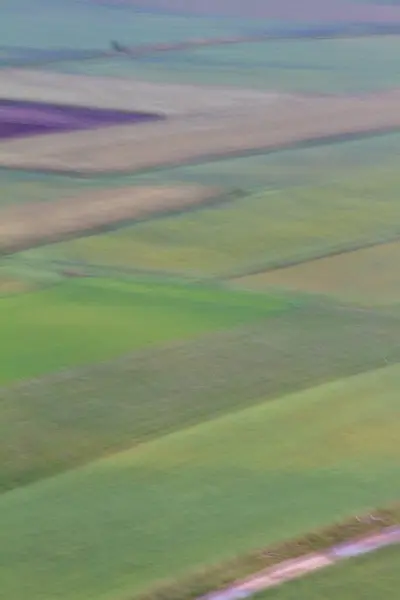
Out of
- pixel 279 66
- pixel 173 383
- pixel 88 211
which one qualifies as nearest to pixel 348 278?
pixel 173 383

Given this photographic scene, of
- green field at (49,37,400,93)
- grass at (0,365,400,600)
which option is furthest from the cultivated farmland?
green field at (49,37,400,93)

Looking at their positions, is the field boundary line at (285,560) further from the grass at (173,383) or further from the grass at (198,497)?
the grass at (173,383)

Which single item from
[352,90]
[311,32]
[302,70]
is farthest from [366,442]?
[311,32]

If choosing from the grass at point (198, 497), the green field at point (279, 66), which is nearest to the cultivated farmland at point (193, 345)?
the grass at point (198, 497)

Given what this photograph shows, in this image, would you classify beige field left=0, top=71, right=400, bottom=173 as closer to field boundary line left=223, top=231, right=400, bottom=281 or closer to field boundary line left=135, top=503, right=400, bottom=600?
field boundary line left=223, top=231, right=400, bottom=281

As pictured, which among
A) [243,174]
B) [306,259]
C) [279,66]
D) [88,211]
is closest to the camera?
[306,259]

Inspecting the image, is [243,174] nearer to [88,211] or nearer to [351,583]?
[88,211]

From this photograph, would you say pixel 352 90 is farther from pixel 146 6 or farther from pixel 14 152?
pixel 146 6
